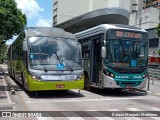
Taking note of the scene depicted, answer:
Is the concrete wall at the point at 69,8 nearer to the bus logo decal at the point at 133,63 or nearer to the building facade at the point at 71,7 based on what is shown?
the building facade at the point at 71,7

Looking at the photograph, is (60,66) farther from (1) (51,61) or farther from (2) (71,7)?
(2) (71,7)

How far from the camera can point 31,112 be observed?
1064cm

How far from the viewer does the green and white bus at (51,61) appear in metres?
14.2

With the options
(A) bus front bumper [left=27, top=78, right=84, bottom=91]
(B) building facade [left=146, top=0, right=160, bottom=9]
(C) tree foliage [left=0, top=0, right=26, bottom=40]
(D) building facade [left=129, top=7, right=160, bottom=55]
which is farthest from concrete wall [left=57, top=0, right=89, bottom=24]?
(A) bus front bumper [left=27, top=78, right=84, bottom=91]

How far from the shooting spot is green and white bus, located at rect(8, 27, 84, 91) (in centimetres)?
1423

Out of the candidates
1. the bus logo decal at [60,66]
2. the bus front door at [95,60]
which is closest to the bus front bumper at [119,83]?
the bus front door at [95,60]

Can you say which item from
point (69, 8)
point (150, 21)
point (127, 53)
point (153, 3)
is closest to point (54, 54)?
point (127, 53)

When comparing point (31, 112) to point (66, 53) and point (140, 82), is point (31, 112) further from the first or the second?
point (140, 82)

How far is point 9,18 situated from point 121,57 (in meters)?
20.6

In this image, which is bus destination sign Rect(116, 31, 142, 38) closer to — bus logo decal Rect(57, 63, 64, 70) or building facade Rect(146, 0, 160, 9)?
bus logo decal Rect(57, 63, 64, 70)

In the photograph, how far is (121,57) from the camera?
15648 mm

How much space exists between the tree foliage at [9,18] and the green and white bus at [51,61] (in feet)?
53.6

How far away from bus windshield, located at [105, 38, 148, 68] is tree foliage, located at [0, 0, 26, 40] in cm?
1720

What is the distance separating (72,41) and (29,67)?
234cm
